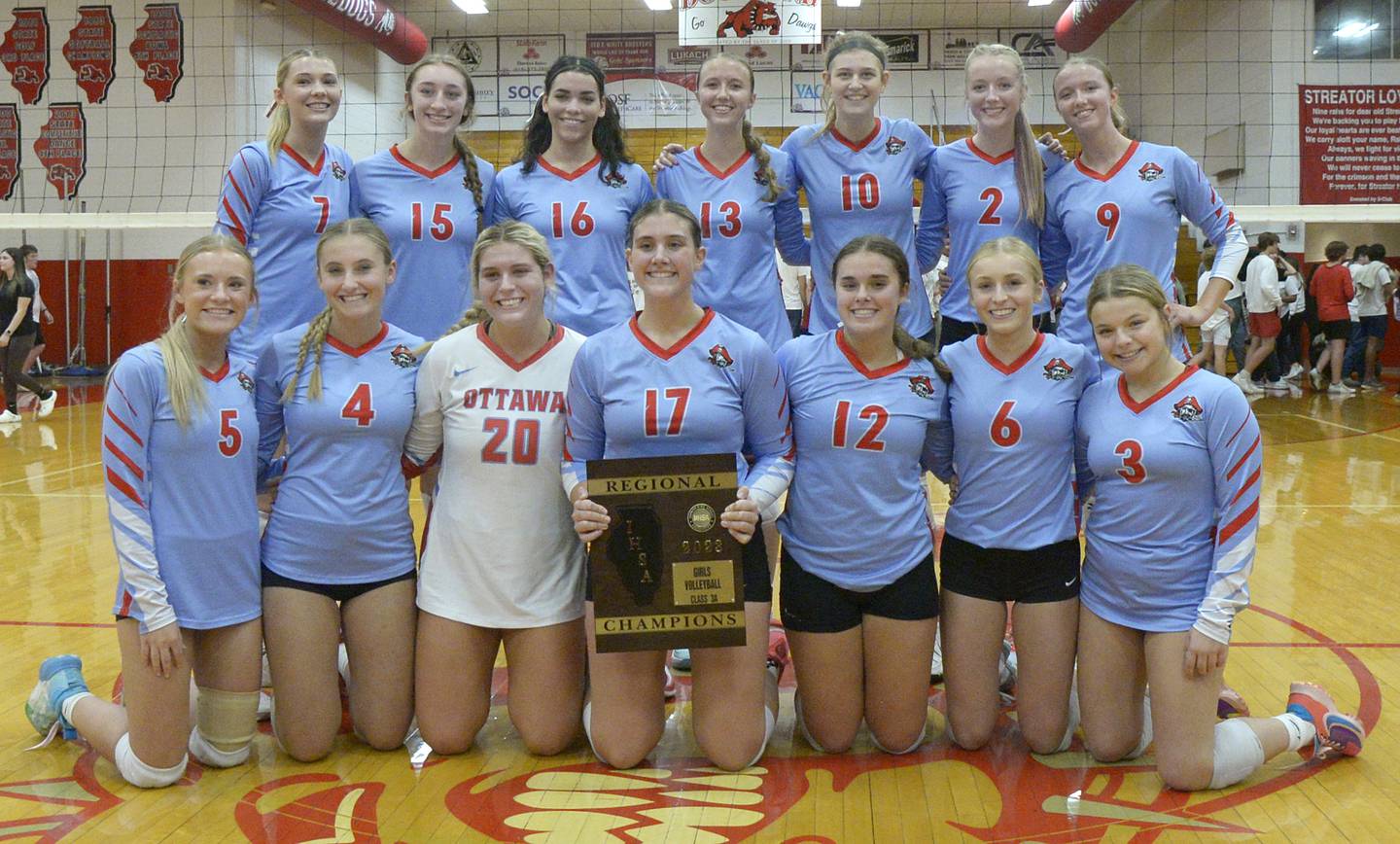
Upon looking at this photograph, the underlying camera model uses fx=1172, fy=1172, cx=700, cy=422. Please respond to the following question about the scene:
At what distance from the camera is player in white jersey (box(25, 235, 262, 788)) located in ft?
9.84

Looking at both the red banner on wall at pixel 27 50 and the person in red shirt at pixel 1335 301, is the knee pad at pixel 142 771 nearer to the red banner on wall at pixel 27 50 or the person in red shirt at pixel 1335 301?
the person in red shirt at pixel 1335 301

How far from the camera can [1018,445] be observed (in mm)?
3279

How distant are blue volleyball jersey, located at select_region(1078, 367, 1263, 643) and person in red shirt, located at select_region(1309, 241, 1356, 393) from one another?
38.7ft

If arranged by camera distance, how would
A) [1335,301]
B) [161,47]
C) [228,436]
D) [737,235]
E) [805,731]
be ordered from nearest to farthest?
[228,436], [805,731], [737,235], [1335,301], [161,47]

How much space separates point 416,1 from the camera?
17672 millimetres

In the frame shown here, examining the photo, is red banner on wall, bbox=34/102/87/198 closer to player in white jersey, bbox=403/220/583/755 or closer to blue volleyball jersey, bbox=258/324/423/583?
blue volleyball jersey, bbox=258/324/423/583

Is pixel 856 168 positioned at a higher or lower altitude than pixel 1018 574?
higher

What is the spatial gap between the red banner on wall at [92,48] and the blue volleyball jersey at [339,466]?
14.7m

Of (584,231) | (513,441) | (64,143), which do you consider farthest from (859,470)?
(64,143)

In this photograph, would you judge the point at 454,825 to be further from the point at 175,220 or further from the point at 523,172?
the point at 175,220

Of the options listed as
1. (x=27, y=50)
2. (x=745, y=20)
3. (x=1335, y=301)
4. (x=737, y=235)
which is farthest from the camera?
(x=27, y=50)

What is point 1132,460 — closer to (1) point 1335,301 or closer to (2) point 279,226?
(2) point 279,226

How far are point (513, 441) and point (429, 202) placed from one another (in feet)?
3.73

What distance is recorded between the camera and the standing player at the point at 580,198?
395 centimetres
